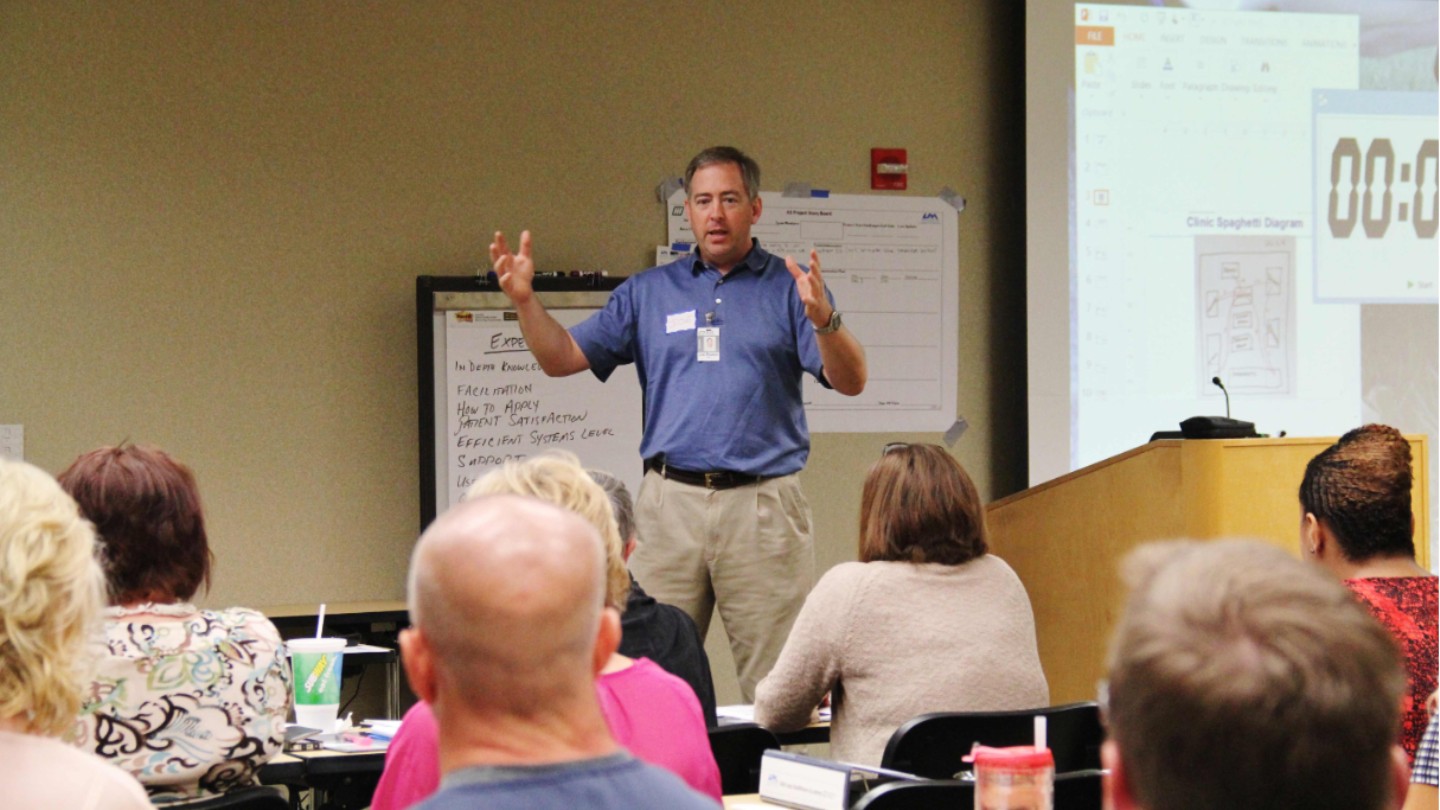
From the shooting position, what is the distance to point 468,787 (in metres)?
1.15

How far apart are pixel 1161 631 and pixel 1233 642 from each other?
1.6 inches

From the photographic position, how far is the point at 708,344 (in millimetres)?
3939

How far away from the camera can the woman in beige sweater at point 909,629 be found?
271cm

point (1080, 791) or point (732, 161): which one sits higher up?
point (732, 161)

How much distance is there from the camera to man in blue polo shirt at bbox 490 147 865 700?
387 cm

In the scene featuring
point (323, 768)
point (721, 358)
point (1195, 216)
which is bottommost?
point (323, 768)

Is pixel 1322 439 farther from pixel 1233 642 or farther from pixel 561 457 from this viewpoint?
pixel 1233 642

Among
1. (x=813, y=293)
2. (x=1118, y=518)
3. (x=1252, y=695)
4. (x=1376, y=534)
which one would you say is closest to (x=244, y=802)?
(x=1252, y=695)

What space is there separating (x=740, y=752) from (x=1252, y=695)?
Answer: 1.66m

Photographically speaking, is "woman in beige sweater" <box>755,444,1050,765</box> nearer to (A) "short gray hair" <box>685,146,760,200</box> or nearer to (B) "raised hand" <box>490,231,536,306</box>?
(B) "raised hand" <box>490,231,536,306</box>

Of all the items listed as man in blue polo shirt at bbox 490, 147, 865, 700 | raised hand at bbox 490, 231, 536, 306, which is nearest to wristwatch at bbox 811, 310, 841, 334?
man in blue polo shirt at bbox 490, 147, 865, 700

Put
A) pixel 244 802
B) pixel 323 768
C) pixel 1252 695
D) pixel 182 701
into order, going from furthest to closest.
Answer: pixel 323 768 → pixel 182 701 → pixel 244 802 → pixel 1252 695

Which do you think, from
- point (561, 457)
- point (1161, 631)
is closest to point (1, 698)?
point (561, 457)

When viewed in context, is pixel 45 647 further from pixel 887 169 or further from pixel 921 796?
pixel 887 169
